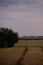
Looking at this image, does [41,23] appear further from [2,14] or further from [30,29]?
[2,14]

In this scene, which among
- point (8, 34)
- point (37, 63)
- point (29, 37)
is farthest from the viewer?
point (29, 37)

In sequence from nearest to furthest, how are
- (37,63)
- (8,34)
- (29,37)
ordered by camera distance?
(37,63)
(8,34)
(29,37)

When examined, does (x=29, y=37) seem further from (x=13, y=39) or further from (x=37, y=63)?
(x=37, y=63)

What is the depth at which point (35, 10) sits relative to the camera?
139 centimetres

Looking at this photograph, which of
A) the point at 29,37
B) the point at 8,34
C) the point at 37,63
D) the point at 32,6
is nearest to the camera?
the point at 37,63

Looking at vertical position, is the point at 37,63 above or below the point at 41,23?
below

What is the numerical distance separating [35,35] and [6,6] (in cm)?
35

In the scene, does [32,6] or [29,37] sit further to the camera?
[32,6]

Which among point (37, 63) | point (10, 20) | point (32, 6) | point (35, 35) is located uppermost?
point (32, 6)

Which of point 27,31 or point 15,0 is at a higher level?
point 15,0

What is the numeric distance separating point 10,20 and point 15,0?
0.17 metres

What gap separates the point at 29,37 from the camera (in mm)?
1272

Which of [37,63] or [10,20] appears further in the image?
[10,20]

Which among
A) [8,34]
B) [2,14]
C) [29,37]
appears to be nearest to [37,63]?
[8,34]
